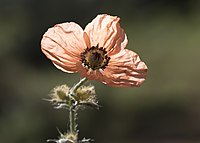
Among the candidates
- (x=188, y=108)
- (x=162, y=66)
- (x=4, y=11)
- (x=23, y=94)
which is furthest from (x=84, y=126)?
(x=4, y=11)

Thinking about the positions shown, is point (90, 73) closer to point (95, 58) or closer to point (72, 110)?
point (95, 58)

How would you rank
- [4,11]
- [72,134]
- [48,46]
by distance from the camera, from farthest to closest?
[4,11] < [48,46] < [72,134]

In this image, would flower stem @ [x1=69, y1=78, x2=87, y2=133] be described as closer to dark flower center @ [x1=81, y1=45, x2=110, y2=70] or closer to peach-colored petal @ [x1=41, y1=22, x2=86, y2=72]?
peach-colored petal @ [x1=41, y1=22, x2=86, y2=72]

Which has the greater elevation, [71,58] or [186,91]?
[186,91]

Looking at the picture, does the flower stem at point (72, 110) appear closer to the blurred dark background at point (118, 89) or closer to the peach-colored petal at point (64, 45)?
the peach-colored petal at point (64, 45)

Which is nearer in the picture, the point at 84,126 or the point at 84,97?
the point at 84,97

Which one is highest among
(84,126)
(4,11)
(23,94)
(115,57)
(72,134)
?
(4,11)

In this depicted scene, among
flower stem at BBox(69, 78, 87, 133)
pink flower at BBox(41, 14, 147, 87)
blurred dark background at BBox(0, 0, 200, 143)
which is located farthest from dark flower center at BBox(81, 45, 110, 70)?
blurred dark background at BBox(0, 0, 200, 143)

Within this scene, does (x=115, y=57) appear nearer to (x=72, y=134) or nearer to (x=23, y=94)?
(x=72, y=134)

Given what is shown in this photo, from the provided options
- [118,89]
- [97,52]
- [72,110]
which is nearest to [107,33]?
[97,52]
